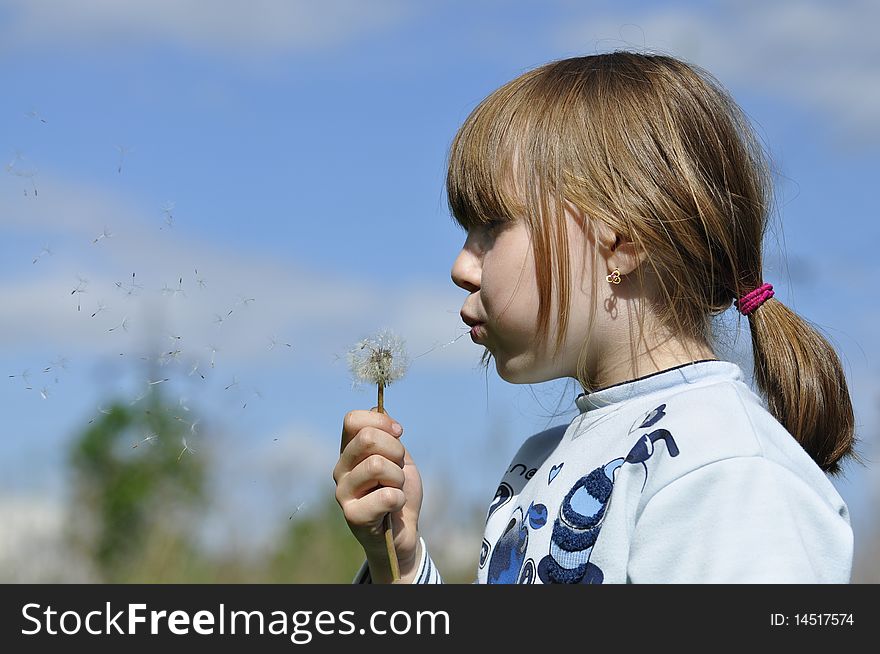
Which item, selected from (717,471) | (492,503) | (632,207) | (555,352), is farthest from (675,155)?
(492,503)

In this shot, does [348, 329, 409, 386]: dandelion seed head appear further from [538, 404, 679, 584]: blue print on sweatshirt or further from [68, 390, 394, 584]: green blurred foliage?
[68, 390, 394, 584]: green blurred foliage

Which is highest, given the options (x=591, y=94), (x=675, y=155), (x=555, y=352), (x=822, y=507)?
(x=591, y=94)

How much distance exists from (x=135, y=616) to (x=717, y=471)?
→ 1109 millimetres

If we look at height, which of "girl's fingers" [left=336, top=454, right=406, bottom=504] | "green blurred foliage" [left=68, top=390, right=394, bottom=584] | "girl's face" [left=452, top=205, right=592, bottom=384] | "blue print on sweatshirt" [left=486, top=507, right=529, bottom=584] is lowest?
"blue print on sweatshirt" [left=486, top=507, right=529, bottom=584]

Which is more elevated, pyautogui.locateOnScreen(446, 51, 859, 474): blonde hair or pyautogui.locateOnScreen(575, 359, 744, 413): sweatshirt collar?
pyautogui.locateOnScreen(446, 51, 859, 474): blonde hair

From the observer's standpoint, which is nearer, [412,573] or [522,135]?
[522,135]

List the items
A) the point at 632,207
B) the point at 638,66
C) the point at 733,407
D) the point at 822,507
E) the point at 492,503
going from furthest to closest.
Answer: the point at 492,503 < the point at 638,66 < the point at 632,207 < the point at 733,407 < the point at 822,507

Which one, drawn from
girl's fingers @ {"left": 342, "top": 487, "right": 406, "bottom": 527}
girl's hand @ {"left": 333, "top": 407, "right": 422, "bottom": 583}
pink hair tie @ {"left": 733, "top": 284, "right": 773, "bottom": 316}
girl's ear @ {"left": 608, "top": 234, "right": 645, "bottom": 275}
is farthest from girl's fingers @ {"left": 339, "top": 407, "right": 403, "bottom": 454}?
pink hair tie @ {"left": 733, "top": 284, "right": 773, "bottom": 316}

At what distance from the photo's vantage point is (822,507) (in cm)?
134

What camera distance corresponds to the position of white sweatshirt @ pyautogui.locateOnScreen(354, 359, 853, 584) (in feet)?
4.23

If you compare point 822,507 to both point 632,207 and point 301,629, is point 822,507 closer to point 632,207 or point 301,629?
point 632,207

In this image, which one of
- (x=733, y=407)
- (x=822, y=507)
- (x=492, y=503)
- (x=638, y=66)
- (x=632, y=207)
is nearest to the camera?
(x=822, y=507)

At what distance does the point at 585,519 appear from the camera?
150cm

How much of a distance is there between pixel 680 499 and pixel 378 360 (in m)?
0.58
